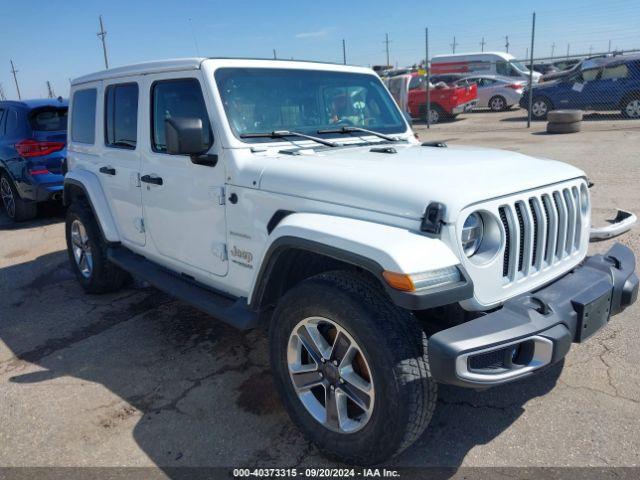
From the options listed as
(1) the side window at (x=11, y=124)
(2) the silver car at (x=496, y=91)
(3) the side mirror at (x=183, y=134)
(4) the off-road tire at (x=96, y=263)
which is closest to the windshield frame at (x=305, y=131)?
(3) the side mirror at (x=183, y=134)

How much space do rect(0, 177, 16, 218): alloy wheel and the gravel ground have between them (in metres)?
4.04

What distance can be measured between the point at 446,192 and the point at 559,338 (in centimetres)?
81

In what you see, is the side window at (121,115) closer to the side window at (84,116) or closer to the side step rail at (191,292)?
the side window at (84,116)

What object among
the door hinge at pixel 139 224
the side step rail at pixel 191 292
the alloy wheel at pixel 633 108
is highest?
the door hinge at pixel 139 224

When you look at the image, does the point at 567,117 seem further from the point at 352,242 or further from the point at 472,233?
the point at 352,242

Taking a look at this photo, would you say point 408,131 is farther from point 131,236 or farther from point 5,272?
point 5,272

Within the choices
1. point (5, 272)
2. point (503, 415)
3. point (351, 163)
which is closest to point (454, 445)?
point (503, 415)

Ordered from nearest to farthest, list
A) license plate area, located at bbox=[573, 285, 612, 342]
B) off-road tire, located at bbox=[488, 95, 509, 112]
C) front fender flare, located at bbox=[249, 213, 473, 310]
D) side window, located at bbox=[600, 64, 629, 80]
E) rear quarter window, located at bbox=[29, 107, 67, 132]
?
1. front fender flare, located at bbox=[249, 213, 473, 310]
2. license plate area, located at bbox=[573, 285, 612, 342]
3. rear quarter window, located at bbox=[29, 107, 67, 132]
4. side window, located at bbox=[600, 64, 629, 80]
5. off-road tire, located at bbox=[488, 95, 509, 112]

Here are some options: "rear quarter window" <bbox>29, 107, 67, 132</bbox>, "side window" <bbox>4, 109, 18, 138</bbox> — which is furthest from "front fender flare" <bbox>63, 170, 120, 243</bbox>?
A: "side window" <bbox>4, 109, 18, 138</bbox>

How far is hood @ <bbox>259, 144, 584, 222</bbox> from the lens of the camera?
7.98 feet

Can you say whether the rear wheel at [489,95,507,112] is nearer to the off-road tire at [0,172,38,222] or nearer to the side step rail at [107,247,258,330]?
the off-road tire at [0,172,38,222]

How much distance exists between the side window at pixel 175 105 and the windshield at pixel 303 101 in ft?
0.57

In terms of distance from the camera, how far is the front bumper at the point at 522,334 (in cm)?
219

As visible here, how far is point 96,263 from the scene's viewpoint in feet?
16.3
